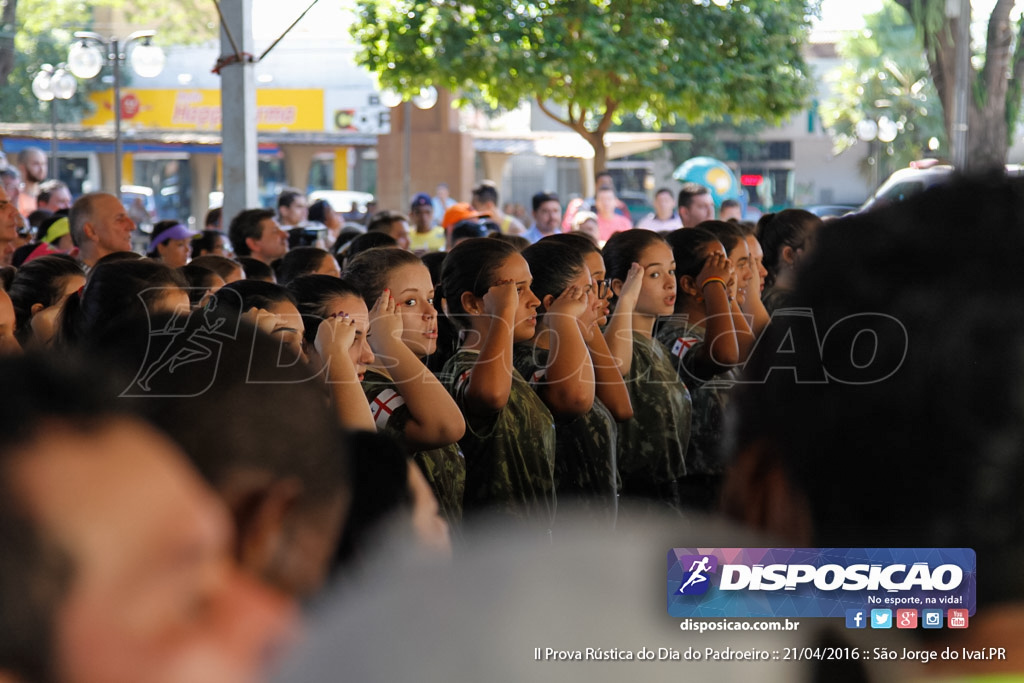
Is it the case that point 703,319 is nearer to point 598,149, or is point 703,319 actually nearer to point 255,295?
point 255,295

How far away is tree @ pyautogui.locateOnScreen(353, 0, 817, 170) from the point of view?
887cm

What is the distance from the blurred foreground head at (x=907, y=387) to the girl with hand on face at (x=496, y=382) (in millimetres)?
1533

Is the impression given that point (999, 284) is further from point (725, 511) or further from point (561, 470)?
point (561, 470)

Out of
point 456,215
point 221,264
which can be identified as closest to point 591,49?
point 456,215

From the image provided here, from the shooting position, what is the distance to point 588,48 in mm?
8781

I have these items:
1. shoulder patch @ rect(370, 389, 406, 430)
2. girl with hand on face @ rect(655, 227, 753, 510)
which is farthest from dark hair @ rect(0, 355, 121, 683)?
girl with hand on face @ rect(655, 227, 753, 510)

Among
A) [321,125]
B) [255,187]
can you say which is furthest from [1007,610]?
[321,125]

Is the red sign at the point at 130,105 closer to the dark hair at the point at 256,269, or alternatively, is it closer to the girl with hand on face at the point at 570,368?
the dark hair at the point at 256,269

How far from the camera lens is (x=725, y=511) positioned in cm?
64

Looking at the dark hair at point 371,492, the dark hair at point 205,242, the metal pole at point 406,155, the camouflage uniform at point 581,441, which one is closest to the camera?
the dark hair at point 371,492

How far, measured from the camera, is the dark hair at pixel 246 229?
211 inches

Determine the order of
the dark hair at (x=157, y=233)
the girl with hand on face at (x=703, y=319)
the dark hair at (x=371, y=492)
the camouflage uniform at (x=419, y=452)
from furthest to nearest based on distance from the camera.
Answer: the dark hair at (x=157, y=233), the girl with hand on face at (x=703, y=319), the camouflage uniform at (x=419, y=452), the dark hair at (x=371, y=492)

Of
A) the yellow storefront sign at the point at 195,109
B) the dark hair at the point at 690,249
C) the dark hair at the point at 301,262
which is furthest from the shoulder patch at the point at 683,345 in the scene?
the yellow storefront sign at the point at 195,109

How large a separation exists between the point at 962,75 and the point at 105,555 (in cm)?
667
